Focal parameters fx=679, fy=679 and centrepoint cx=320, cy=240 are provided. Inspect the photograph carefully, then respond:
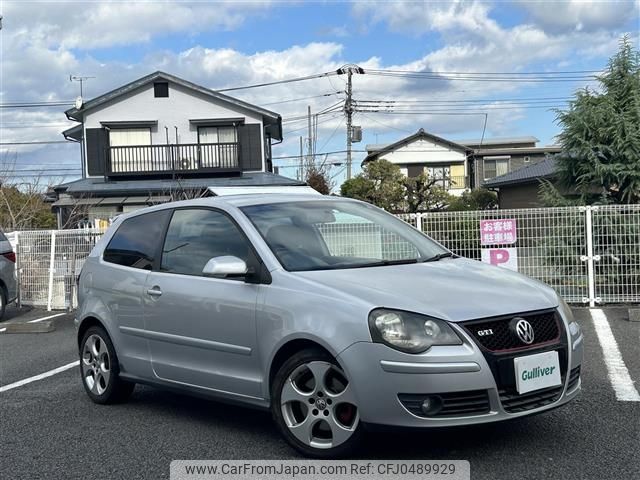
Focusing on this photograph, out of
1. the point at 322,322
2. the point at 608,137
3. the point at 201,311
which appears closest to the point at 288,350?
the point at 322,322

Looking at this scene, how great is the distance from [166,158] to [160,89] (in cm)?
301

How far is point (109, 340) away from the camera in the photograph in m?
5.40

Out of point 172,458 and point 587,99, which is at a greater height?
point 587,99

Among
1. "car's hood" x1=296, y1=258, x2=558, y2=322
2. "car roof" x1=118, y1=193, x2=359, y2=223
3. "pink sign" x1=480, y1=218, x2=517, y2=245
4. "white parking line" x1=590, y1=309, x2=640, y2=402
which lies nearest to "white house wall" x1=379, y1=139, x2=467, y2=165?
"pink sign" x1=480, y1=218, x2=517, y2=245

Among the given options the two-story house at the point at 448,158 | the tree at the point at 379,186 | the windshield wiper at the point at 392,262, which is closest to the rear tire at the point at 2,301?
the windshield wiper at the point at 392,262

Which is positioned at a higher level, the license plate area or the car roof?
the car roof

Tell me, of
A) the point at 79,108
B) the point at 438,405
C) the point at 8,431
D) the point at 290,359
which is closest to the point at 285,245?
the point at 290,359

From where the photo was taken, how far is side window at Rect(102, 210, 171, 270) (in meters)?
5.18

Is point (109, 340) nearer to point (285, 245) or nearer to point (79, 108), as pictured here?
point (285, 245)

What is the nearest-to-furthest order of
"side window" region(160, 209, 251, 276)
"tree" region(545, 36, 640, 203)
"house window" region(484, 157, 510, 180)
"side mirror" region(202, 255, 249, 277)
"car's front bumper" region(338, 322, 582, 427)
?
"car's front bumper" region(338, 322, 582, 427)
"side mirror" region(202, 255, 249, 277)
"side window" region(160, 209, 251, 276)
"tree" region(545, 36, 640, 203)
"house window" region(484, 157, 510, 180)

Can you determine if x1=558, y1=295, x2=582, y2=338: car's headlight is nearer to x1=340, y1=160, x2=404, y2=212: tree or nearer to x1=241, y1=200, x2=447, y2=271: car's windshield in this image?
x1=241, y1=200, x2=447, y2=271: car's windshield

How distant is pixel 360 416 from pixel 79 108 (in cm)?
2743

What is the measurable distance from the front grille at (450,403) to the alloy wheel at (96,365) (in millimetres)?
2858

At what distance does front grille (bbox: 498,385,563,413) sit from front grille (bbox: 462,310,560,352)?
25 cm
